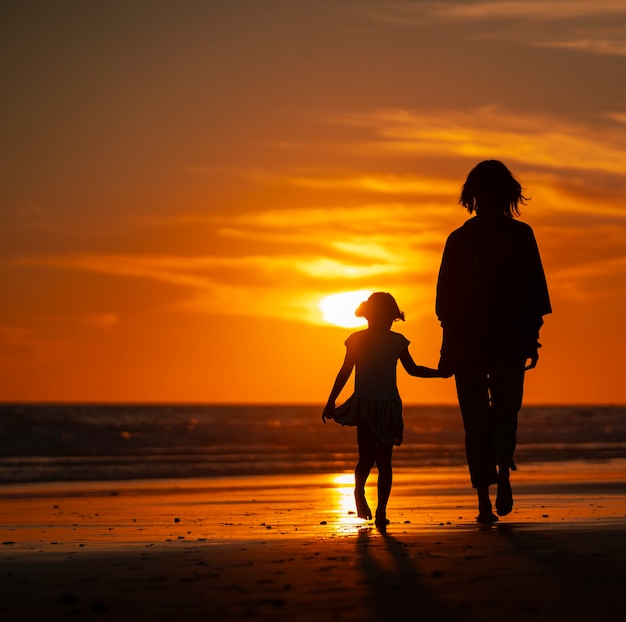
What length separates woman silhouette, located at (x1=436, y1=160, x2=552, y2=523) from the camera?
25.5ft

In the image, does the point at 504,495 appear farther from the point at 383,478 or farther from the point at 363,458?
the point at 363,458

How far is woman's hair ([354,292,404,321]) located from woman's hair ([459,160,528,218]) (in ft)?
3.57

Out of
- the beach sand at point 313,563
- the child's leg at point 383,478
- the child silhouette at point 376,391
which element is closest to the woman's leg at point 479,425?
the beach sand at point 313,563

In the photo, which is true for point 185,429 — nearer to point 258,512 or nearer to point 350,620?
point 258,512

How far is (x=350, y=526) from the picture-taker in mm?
8500

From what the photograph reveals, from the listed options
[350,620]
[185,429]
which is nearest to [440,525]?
[350,620]

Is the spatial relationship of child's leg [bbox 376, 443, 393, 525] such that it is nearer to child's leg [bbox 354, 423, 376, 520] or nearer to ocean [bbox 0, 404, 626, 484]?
child's leg [bbox 354, 423, 376, 520]

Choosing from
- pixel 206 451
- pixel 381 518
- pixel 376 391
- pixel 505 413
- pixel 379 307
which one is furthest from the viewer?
pixel 206 451

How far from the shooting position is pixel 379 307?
8.74 meters

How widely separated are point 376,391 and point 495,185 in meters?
1.73

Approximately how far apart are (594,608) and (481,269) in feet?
12.1

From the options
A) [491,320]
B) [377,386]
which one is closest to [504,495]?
[491,320]

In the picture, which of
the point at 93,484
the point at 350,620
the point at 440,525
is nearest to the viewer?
the point at 350,620

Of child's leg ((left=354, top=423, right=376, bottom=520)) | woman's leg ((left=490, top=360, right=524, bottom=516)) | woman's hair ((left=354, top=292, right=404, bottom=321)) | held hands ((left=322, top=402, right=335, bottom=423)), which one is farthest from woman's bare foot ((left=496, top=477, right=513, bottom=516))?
woman's hair ((left=354, top=292, right=404, bottom=321))
